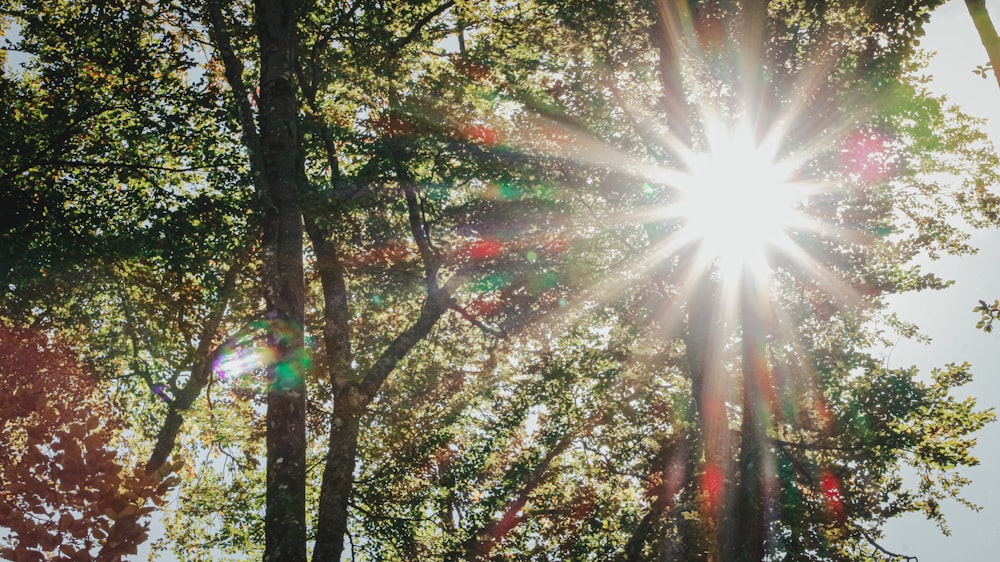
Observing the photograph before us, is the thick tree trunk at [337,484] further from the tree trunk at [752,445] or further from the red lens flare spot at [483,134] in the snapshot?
the tree trunk at [752,445]

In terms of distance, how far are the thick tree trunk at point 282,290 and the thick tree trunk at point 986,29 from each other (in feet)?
24.5

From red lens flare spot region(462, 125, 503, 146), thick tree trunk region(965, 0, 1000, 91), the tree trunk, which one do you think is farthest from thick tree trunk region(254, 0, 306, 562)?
the tree trunk

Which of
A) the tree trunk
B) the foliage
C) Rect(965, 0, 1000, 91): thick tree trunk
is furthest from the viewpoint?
the tree trunk

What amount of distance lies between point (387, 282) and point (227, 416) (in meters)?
4.83

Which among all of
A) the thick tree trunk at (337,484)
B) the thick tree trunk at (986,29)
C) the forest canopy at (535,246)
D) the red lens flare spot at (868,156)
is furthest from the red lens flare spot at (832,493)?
the thick tree trunk at (986,29)

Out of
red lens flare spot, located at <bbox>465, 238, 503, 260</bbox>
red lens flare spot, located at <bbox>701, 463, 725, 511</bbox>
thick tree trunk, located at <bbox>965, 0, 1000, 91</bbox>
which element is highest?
red lens flare spot, located at <bbox>465, 238, 503, 260</bbox>

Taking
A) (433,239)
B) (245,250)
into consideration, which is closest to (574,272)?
(433,239)

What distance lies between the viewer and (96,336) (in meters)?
20.3

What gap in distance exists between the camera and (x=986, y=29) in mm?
3287

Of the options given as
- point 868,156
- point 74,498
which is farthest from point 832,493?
point 74,498

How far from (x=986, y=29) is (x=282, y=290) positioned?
8.05 metres

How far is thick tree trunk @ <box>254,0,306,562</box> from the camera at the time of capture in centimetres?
805

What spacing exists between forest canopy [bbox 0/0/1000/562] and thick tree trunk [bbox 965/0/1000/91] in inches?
369

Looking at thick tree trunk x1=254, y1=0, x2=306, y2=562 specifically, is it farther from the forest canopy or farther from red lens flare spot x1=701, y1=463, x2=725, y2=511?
red lens flare spot x1=701, y1=463, x2=725, y2=511
